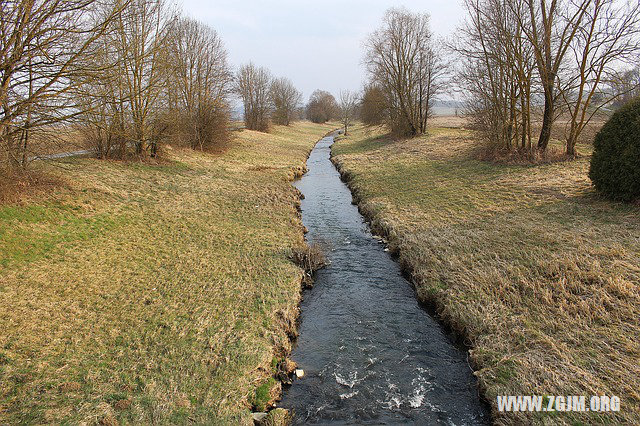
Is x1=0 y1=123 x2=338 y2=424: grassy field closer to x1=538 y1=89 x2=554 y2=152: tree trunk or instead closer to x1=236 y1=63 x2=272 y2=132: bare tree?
x1=538 y1=89 x2=554 y2=152: tree trunk

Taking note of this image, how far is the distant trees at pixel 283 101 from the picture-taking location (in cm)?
7038

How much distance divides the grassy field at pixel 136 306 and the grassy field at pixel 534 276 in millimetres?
4077

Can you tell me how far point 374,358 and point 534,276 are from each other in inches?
176

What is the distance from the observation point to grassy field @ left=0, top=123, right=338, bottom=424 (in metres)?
5.35

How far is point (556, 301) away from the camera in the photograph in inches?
291

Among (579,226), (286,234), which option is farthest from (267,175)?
(579,226)

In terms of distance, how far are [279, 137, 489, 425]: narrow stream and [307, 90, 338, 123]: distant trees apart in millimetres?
97266

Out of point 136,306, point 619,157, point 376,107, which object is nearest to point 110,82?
point 136,306

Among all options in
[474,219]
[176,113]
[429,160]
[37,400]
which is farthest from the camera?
[429,160]

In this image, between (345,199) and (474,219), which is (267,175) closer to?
(345,199)

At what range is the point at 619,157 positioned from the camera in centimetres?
1166

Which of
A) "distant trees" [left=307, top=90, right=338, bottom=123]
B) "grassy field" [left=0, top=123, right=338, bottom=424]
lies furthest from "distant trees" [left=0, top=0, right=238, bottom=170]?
"distant trees" [left=307, top=90, right=338, bottom=123]

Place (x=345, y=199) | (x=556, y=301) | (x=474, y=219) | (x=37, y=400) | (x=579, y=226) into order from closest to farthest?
(x=37, y=400), (x=556, y=301), (x=579, y=226), (x=474, y=219), (x=345, y=199)

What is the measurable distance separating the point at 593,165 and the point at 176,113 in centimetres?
2233
